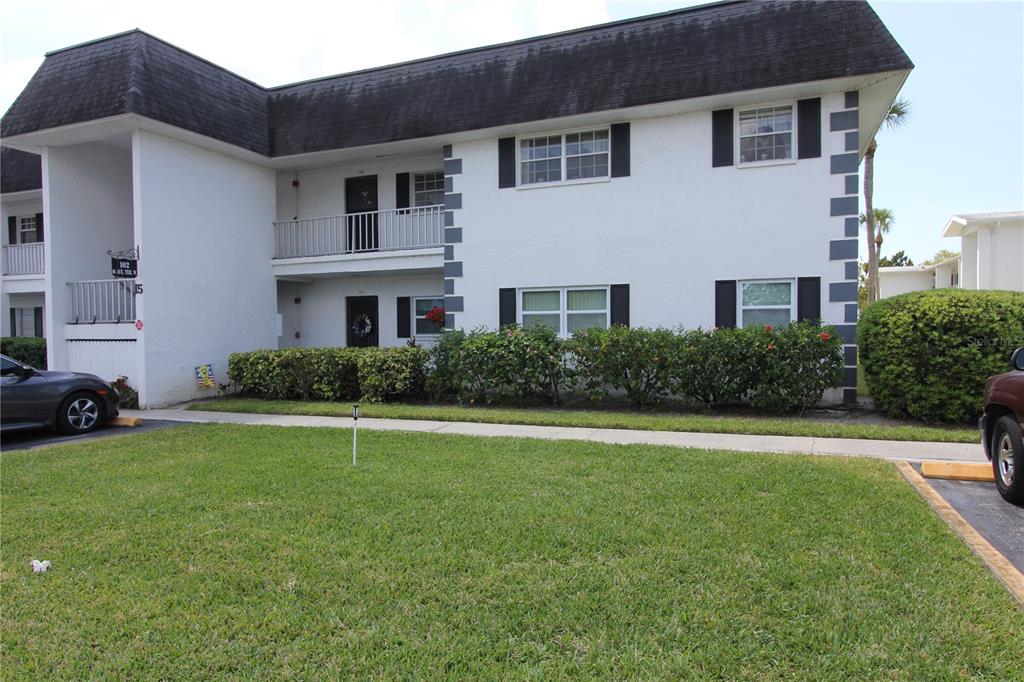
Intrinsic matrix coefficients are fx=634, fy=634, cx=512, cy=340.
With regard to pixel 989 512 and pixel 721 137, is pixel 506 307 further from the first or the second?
pixel 989 512

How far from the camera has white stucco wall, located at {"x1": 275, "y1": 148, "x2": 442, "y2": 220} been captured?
15.9 m

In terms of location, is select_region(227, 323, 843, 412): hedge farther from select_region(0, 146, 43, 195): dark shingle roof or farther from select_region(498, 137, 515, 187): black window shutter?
select_region(0, 146, 43, 195): dark shingle roof

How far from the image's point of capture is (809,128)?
1143 cm

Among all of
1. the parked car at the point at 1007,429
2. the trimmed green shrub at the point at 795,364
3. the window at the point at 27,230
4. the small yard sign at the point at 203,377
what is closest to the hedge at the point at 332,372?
the small yard sign at the point at 203,377

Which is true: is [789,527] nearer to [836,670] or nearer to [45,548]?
[836,670]

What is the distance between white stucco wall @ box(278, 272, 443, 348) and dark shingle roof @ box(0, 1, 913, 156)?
3556 mm

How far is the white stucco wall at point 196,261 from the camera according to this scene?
12969 mm

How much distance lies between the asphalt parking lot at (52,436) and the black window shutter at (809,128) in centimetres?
1198

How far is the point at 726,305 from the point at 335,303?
10126 mm

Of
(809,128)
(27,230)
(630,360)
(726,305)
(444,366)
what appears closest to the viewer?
(630,360)

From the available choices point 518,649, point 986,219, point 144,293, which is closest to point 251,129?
point 144,293

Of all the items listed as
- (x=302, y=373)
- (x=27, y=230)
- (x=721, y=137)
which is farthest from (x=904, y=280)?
(x=27, y=230)

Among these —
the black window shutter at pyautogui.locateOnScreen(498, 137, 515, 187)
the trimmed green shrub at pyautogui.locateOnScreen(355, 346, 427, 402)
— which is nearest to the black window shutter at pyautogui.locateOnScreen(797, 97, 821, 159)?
the black window shutter at pyautogui.locateOnScreen(498, 137, 515, 187)

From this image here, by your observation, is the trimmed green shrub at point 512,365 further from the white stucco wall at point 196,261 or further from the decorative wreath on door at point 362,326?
the white stucco wall at point 196,261
